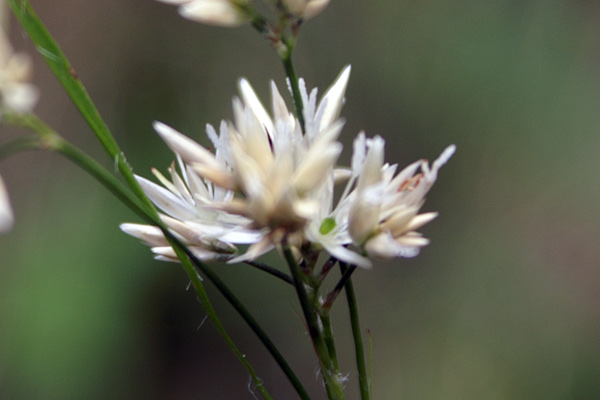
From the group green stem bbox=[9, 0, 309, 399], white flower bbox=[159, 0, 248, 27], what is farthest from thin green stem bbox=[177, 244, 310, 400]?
white flower bbox=[159, 0, 248, 27]

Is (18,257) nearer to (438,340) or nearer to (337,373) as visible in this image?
(438,340)

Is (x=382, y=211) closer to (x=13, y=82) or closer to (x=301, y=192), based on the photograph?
(x=301, y=192)

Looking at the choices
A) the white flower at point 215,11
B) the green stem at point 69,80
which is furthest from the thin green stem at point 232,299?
the white flower at point 215,11

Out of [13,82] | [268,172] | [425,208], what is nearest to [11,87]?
[13,82]

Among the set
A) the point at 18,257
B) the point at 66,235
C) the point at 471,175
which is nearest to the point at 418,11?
the point at 471,175

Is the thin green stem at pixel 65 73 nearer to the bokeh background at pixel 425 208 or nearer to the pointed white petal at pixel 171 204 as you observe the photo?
A: the pointed white petal at pixel 171 204
